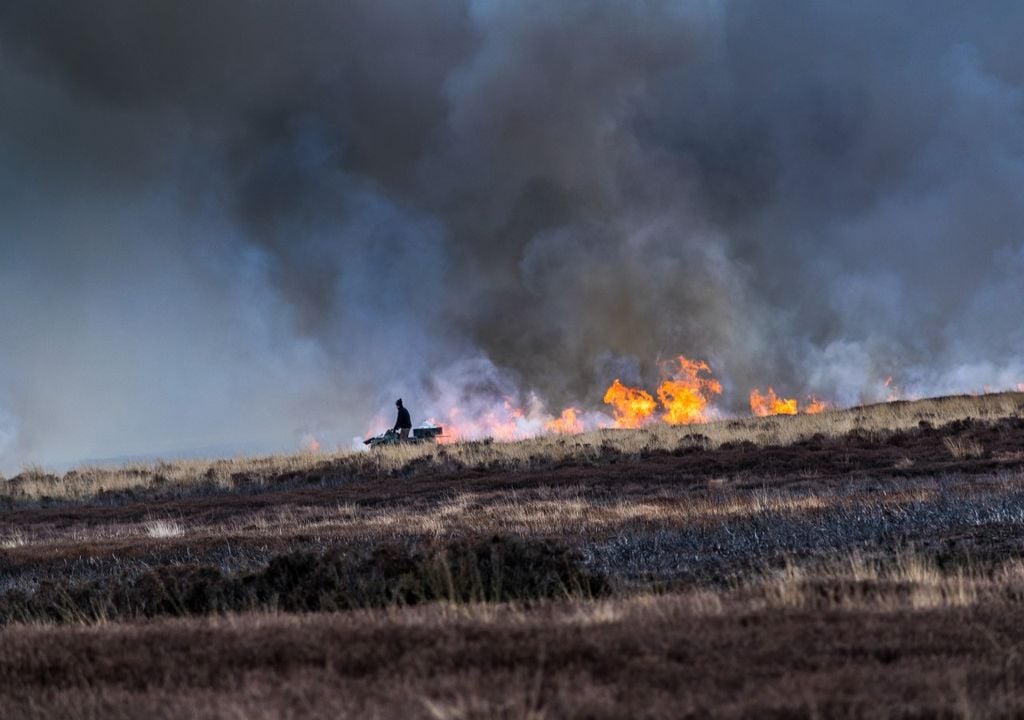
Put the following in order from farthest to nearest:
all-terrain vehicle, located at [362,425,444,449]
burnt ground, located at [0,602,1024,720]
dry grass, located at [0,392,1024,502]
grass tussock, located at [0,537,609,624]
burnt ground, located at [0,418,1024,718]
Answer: all-terrain vehicle, located at [362,425,444,449], dry grass, located at [0,392,1024,502], grass tussock, located at [0,537,609,624], burnt ground, located at [0,418,1024,718], burnt ground, located at [0,602,1024,720]

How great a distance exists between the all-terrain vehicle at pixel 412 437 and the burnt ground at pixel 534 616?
70.5ft

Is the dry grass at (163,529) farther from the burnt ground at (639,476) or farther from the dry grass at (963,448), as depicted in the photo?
the dry grass at (963,448)

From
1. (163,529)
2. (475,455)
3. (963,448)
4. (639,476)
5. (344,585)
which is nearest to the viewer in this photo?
(344,585)

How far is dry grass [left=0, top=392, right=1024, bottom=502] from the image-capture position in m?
40.2

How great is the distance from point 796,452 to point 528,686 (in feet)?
96.3

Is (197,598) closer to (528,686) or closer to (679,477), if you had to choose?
(528,686)

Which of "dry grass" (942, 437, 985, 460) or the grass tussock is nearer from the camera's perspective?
the grass tussock

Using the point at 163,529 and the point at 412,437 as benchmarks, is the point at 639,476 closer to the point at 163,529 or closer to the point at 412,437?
the point at 163,529

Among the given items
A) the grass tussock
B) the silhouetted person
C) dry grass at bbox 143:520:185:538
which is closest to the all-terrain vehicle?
the silhouetted person

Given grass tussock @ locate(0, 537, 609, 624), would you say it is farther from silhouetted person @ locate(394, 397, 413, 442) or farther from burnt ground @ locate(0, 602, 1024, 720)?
silhouetted person @ locate(394, 397, 413, 442)

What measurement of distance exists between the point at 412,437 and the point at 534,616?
43877 mm

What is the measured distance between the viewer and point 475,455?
43.1 m

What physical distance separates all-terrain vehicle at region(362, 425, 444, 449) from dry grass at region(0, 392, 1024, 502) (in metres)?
1.99

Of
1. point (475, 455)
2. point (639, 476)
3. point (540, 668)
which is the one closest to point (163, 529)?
point (639, 476)
